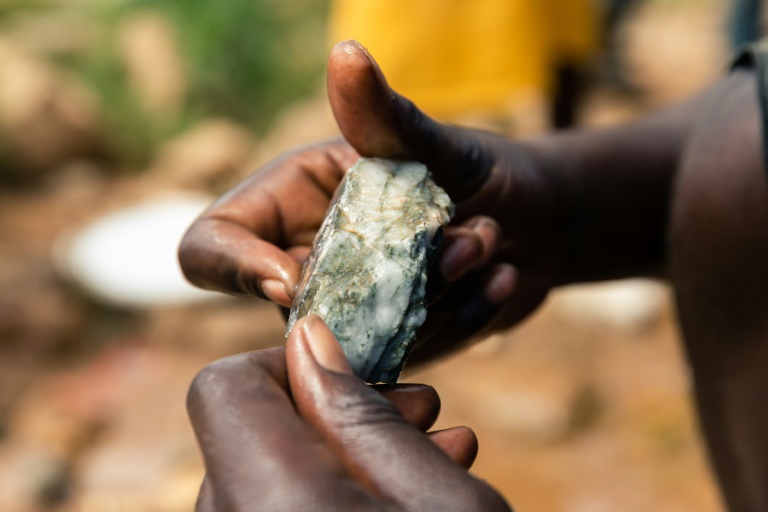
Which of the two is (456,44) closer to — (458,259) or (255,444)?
(458,259)

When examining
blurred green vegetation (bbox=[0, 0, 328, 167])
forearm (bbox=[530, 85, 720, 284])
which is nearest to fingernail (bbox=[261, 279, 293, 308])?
forearm (bbox=[530, 85, 720, 284])

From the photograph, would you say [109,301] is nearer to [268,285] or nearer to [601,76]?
[268,285]

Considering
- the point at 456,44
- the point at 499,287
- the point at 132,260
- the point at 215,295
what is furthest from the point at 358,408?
the point at 132,260

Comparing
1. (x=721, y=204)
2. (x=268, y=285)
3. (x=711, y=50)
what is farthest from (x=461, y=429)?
(x=711, y=50)

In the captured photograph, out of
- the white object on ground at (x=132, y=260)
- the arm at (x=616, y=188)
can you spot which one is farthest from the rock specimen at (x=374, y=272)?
the white object on ground at (x=132, y=260)

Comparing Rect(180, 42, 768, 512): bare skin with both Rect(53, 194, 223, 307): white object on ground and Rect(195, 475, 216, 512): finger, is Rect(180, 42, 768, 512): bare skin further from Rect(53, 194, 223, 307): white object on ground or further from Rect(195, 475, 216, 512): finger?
Rect(53, 194, 223, 307): white object on ground
